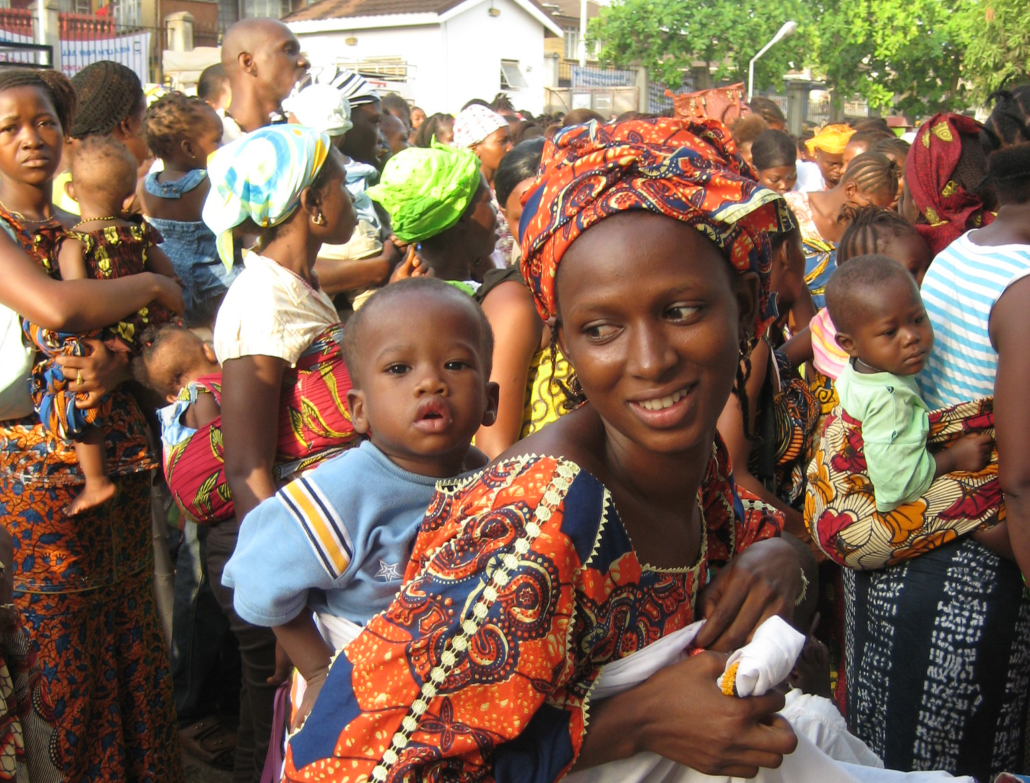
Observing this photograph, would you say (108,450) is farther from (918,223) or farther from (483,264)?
(918,223)

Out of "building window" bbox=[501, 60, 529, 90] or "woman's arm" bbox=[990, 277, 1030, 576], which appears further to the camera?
"building window" bbox=[501, 60, 529, 90]

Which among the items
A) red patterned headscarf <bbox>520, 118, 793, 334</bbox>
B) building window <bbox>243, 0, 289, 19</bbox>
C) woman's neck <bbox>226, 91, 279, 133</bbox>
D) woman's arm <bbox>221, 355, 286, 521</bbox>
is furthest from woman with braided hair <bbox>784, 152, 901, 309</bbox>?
building window <bbox>243, 0, 289, 19</bbox>

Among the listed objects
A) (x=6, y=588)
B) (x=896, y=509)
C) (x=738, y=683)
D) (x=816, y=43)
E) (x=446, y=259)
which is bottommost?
(x=896, y=509)

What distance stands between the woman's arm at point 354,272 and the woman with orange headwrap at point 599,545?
2.74 metres

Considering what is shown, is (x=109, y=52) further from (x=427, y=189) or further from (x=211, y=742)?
(x=211, y=742)

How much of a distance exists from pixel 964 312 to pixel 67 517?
121 inches

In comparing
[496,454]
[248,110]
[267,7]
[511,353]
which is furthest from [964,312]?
[267,7]

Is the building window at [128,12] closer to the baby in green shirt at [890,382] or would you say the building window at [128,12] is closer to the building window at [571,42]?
the building window at [571,42]

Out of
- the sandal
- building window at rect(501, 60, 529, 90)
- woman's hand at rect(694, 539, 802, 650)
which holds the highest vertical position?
building window at rect(501, 60, 529, 90)

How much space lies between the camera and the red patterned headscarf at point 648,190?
54.1 inches

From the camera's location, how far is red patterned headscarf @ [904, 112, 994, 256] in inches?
141

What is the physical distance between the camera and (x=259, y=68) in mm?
4840

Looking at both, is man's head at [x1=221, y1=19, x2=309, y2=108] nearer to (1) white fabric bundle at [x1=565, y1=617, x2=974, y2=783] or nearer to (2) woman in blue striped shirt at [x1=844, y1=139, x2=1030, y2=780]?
(2) woman in blue striped shirt at [x1=844, y1=139, x2=1030, y2=780]

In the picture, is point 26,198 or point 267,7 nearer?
point 26,198
